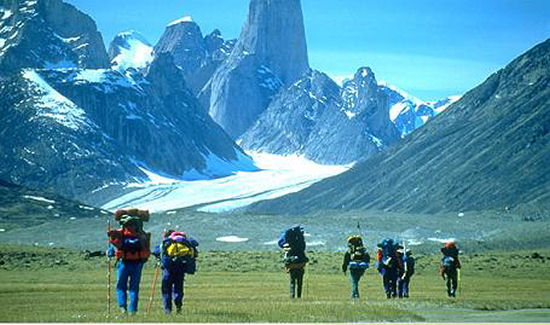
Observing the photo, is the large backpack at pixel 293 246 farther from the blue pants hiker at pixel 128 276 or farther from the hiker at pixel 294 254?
the blue pants hiker at pixel 128 276

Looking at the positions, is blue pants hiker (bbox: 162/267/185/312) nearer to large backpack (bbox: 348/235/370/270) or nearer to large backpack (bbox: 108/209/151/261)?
large backpack (bbox: 108/209/151/261)

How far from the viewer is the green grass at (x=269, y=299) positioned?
82.0 ft

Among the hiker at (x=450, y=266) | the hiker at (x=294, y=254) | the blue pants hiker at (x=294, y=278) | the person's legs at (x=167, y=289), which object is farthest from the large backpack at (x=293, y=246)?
the person's legs at (x=167, y=289)

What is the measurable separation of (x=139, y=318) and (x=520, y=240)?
12296cm

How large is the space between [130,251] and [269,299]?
10987mm

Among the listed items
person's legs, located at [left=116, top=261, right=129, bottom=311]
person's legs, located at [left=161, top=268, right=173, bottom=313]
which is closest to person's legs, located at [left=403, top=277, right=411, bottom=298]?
person's legs, located at [left=161, top=268, right=173, bottom=313]

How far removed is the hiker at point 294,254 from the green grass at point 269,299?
938 millimetres

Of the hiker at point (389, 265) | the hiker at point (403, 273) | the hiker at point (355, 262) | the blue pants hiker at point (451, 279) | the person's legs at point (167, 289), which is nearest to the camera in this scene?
the person's legs at point (167, 289)

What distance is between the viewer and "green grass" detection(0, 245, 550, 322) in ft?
82.0

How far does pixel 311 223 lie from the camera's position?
170125 mm

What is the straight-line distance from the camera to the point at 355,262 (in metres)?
37.0

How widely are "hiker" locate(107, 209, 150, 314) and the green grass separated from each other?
81cm

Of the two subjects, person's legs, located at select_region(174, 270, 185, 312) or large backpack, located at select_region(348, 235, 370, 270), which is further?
large backpack, located at select_region(348, 235, 370, 270)

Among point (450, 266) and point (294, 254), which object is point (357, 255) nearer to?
point (294, 254)
